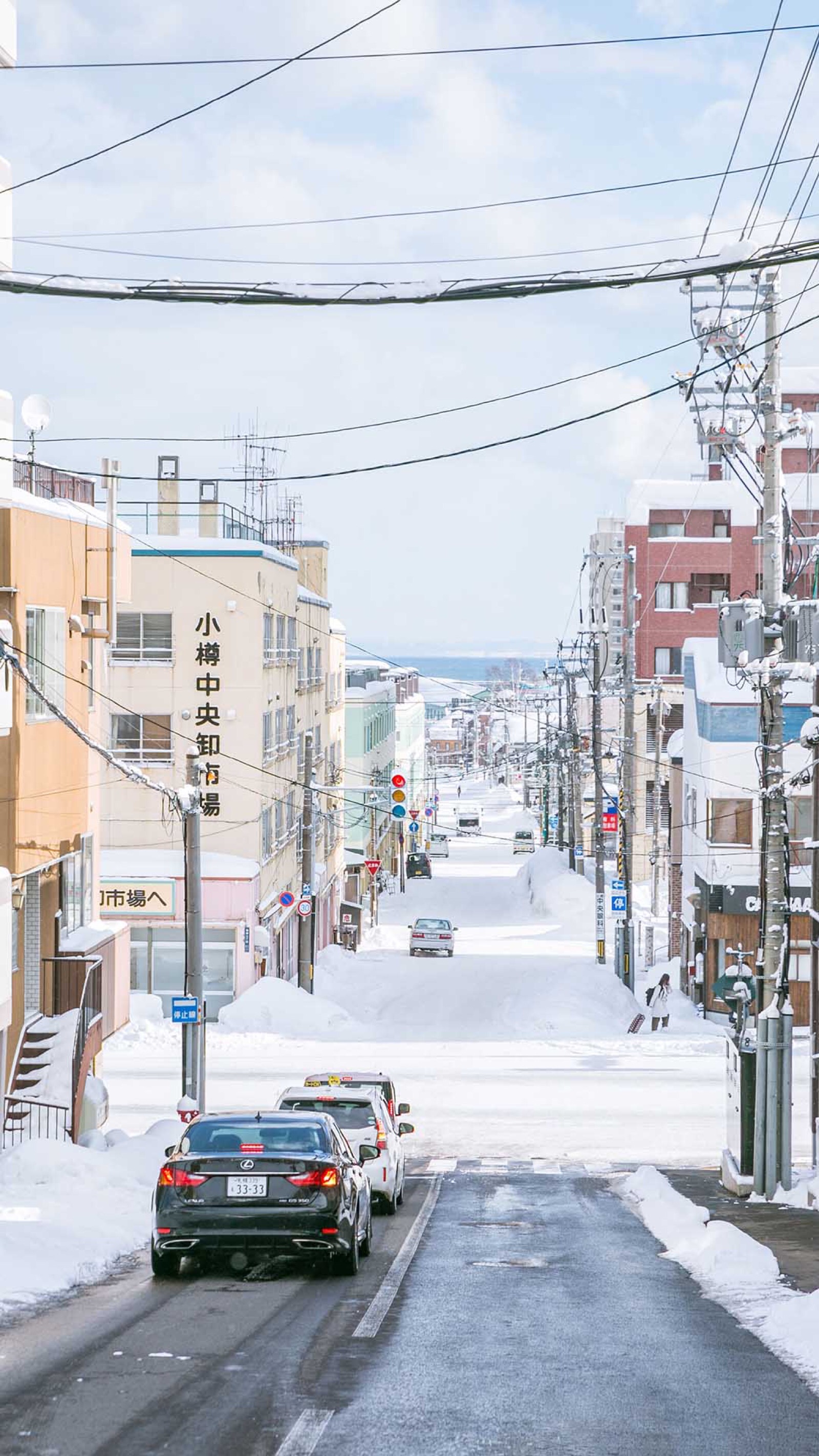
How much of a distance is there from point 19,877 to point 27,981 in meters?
3.31

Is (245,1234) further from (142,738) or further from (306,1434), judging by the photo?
(142,738)

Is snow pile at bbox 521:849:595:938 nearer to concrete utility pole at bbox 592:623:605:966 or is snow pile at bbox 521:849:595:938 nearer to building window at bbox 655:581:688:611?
concrete utility pole at bbox 592:623:605:966

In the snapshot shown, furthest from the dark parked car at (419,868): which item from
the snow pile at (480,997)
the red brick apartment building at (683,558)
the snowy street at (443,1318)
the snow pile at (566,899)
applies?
the snowy street at (443,1318)

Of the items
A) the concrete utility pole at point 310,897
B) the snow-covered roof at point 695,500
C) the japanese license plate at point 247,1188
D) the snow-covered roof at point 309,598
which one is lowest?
the concrete utility pole at point 310,897

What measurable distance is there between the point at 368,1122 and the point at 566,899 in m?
63.5

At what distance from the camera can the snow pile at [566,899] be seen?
79375 millimetres

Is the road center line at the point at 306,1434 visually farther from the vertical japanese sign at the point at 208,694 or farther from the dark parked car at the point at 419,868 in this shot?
the dark parked car at the point at 419,868

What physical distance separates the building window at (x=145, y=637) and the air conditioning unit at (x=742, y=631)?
83.5 feet

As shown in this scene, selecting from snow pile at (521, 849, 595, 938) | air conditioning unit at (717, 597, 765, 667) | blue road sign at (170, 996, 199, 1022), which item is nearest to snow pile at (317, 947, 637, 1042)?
snow pile at (521, 849, 595, 938)

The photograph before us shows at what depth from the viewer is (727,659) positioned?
83.0ft

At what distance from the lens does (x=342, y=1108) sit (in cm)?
2014

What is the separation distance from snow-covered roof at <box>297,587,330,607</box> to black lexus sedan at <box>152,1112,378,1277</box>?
161 feet

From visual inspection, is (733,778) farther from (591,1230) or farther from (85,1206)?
(85,1206)

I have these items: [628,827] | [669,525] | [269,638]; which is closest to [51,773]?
[269,638]
